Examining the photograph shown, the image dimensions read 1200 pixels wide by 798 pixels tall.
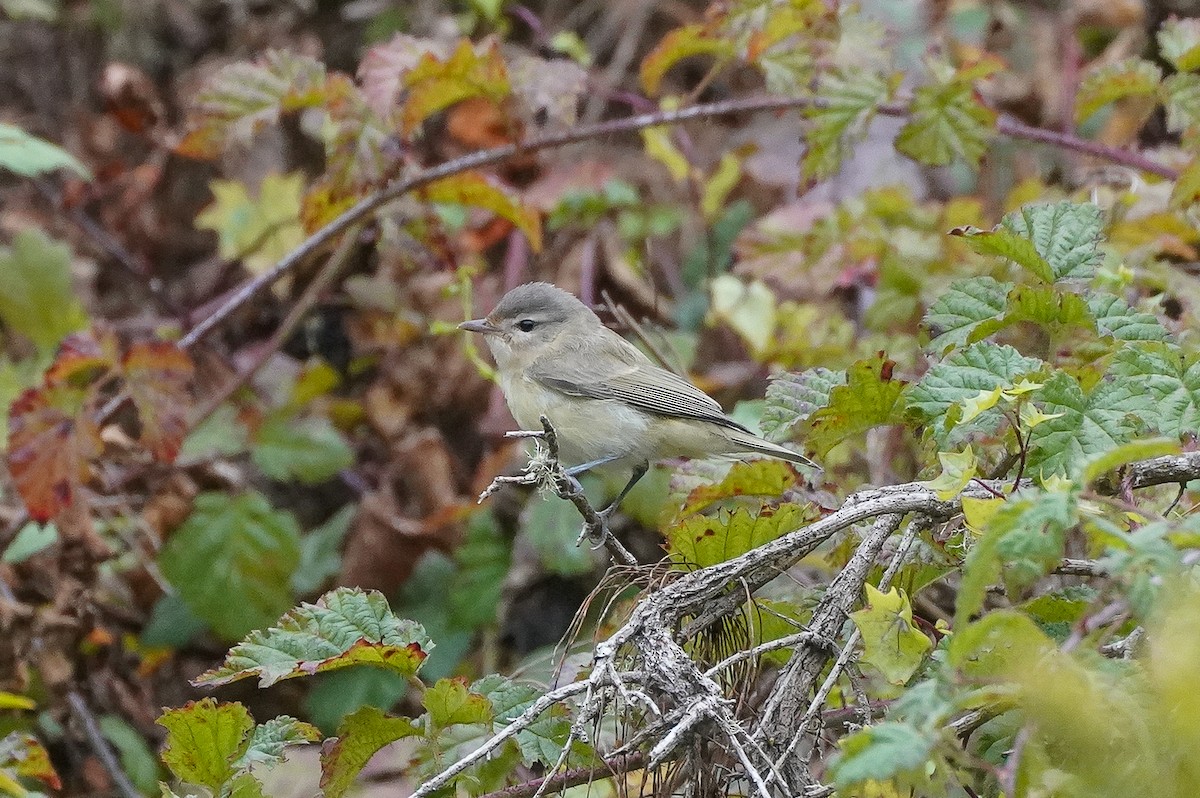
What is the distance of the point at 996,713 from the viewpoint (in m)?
2.17

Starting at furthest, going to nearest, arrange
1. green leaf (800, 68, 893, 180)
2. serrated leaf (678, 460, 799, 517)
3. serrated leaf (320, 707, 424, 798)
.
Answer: green leaf (800, 68, 893, 180)
serrated leaf (678, 460, 799, 517)
serrated leaf (320, 707, 424, 798)

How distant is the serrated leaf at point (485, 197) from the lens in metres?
4.14

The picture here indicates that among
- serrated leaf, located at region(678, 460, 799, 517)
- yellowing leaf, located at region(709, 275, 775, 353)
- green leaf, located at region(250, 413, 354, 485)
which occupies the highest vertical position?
serrated leaf, located at region(678, 460, 799, 517)

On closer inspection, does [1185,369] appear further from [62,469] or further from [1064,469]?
[62,469]

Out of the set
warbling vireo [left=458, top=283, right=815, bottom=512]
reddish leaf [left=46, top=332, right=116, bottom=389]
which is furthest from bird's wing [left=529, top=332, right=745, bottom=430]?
reddish leaf [left=46, top=332, right=116, bottom=389]

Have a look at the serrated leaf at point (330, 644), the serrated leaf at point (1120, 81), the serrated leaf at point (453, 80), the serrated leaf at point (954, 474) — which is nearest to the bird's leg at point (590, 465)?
the serrated leaf at point (453, 80)

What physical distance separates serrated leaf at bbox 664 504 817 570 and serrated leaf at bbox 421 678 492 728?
0.49 meters

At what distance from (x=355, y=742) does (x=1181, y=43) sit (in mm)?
3149

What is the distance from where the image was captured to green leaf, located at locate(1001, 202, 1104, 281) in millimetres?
2627

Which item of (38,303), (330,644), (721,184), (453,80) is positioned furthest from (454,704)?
(721,184)

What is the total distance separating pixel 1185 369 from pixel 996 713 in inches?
29.9

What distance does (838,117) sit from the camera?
3.84 meters

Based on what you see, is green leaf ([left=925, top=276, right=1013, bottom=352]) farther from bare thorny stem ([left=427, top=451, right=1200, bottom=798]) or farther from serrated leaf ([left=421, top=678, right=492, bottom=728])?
serrated leaf ([left=421, top=678, right=492, bottom=728])

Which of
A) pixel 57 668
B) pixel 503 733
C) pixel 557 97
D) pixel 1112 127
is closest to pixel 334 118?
pixel 557 97
